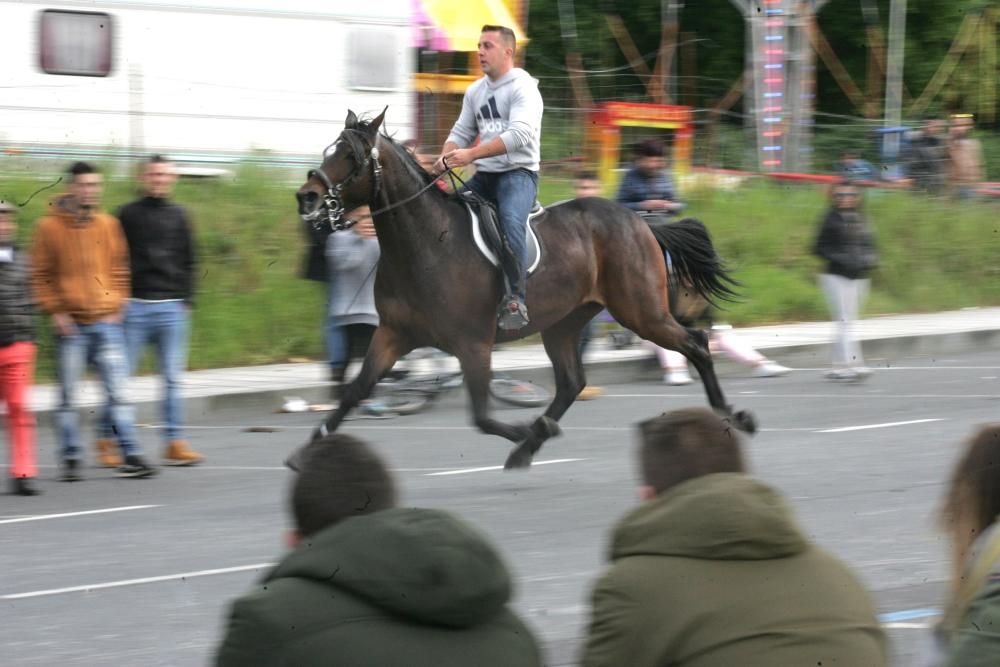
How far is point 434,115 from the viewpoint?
2289cm

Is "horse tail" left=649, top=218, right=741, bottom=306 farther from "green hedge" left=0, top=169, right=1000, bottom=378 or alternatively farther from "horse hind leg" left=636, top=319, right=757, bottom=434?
"green hedge" left=0, top=169, right=1000, bottom=378

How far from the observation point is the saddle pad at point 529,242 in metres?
10.7

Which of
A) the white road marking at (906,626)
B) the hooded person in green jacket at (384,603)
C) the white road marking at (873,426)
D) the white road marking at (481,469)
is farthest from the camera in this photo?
the white road marking at (873,426)

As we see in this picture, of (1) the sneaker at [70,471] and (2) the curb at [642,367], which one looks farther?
(2) the curb at [642,367]

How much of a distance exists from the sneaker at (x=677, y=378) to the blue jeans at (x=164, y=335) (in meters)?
5.90

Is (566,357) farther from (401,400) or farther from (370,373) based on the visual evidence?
(401,400)

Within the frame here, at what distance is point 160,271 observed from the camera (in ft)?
36.2

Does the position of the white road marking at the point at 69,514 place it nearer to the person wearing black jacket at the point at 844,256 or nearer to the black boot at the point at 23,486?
the black boot at the point at 23,486

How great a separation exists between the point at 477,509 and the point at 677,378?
6.55 m

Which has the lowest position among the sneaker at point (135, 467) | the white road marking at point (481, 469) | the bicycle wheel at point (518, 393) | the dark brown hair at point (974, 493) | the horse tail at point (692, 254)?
the bicycle wheel at point (518, 393)

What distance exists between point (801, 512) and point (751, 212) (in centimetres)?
1378

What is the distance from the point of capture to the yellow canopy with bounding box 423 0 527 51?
23531mm

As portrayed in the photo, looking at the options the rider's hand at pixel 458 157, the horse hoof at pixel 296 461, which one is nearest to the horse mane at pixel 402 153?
the rider's hand at pixel 458 157

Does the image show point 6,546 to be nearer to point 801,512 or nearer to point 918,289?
point 801,512
